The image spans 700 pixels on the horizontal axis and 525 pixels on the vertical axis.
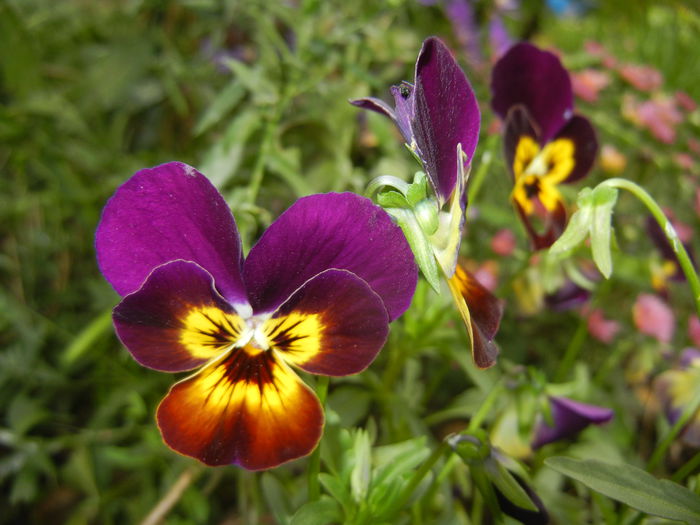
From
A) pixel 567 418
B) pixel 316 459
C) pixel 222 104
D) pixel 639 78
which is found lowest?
pixel 567 418

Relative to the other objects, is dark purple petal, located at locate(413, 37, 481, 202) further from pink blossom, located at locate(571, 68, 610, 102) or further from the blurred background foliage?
pink blossom, located at locate(571, 68, 610, 102)

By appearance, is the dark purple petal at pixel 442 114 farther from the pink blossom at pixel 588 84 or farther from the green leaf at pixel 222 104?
the pink blossom at pixel 588 84

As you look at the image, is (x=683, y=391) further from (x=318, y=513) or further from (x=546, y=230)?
(x=318, y=513)

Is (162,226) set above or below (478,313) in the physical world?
above

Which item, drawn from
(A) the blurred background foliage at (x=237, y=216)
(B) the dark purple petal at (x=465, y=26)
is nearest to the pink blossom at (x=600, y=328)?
(A) the blurred background foliage at (x=237, y=216)

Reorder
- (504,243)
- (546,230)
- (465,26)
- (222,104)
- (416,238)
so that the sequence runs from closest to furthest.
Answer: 1. (416,238)
2. (546,230)
3. (222,104)
4. (504,243)
5. (465,26)

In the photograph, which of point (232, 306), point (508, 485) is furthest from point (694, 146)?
point (232, 306)

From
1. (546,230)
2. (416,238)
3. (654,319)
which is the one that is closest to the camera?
(416,238)
